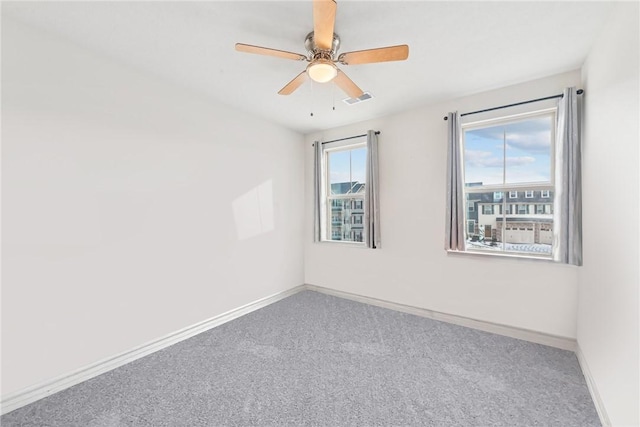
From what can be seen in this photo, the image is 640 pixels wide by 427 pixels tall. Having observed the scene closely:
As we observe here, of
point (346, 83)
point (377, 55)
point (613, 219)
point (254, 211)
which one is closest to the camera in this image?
point (613, 219)

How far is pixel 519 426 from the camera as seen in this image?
1.63 metres

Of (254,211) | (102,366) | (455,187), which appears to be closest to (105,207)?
(102,366)

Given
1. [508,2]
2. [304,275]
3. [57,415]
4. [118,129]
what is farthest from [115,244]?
[508,2]

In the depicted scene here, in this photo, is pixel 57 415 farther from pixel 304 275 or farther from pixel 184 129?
pixel 304 275

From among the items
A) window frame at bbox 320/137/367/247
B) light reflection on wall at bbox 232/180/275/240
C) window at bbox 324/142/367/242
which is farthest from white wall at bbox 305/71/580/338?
light reflection on wall at bbox 232/180/275/240

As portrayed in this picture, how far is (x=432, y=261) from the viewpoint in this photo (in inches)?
129

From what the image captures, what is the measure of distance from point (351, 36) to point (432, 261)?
258cm

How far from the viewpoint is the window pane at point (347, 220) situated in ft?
13.4

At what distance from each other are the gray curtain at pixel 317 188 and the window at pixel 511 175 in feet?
6.60

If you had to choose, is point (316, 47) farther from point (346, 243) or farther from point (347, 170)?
point (346, 243)

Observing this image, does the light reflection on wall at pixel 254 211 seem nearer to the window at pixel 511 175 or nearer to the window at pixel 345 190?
the window at pixel 345 190

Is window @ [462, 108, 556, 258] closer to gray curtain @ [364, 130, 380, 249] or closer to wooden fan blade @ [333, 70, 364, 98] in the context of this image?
gray curtain @ [364, 130, 380, 249]

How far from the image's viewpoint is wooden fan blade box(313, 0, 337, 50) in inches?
54.5

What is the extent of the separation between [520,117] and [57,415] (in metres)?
4.58
